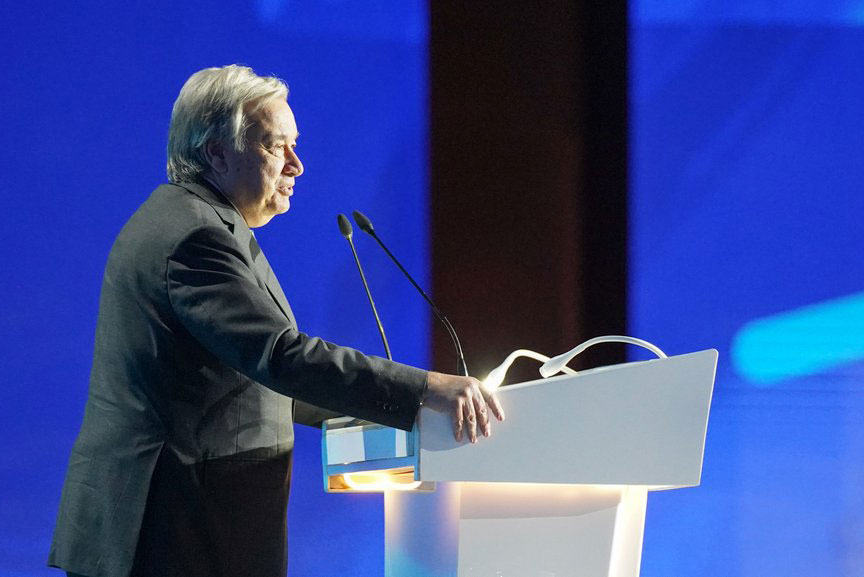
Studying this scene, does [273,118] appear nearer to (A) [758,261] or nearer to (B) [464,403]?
(B) [464,403]

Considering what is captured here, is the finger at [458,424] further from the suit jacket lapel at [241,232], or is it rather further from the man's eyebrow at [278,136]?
the man's eyebrow at [278,136]

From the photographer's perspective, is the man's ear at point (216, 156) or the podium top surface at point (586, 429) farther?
the man's ear at point (216, 156)

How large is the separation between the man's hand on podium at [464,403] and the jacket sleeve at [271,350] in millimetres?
21

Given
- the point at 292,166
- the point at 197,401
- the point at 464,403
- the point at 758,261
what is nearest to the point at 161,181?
the point at 292,166

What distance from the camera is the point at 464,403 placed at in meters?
1.20

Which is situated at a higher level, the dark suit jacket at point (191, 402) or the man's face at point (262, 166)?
the man's face at point (262, 166)

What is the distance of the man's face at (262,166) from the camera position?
1.55 meters

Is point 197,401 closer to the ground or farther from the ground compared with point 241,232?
closer to the ground

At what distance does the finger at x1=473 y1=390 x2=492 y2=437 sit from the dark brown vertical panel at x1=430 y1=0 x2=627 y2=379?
147 centimetres

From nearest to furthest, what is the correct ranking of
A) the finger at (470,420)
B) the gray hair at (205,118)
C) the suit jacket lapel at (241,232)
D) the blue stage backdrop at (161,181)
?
the finger at (470,420), the suit jacket lapel at (241,232), the gray hair at (205,118), the blue stage backdrop at (161,181)

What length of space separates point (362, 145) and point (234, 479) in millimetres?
1470

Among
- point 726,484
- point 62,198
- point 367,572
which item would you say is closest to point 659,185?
point 726,484

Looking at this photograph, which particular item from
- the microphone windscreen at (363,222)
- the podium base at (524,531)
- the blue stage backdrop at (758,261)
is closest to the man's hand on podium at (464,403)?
the podium base at (524,531)

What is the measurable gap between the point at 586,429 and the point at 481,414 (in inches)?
5.5
